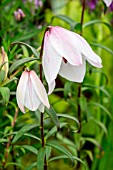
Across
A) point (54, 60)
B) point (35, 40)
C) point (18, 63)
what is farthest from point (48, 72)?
point (35, 40)

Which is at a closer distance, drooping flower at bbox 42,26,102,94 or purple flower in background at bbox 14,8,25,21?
drooping flower at bbox 42,26,102,94

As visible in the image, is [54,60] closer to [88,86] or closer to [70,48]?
[70,48]

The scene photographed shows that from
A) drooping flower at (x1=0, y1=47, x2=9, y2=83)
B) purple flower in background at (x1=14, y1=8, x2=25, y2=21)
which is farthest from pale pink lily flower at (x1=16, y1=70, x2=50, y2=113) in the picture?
purple flower in background at (x1=14, y1=8, x2=25, y2=21)

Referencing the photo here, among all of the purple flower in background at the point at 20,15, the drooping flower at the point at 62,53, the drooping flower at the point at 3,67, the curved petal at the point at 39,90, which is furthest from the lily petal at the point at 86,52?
the purple flower in background at the point at 20,15

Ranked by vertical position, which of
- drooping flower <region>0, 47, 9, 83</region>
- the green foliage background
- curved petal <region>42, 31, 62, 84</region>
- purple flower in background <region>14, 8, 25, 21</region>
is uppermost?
curved petal <region>42, 31, 62, 84</region>

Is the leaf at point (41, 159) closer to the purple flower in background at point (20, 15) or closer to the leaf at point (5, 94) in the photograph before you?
the leaf at point (5, 94)

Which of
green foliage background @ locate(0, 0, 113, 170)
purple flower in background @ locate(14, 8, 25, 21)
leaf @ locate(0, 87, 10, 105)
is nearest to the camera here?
leaf @ locate(0, 87, 10, 105)

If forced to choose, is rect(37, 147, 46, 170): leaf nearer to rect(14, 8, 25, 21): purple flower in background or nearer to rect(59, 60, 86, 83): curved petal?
rect(59, 60, 86, 83): curved petal
